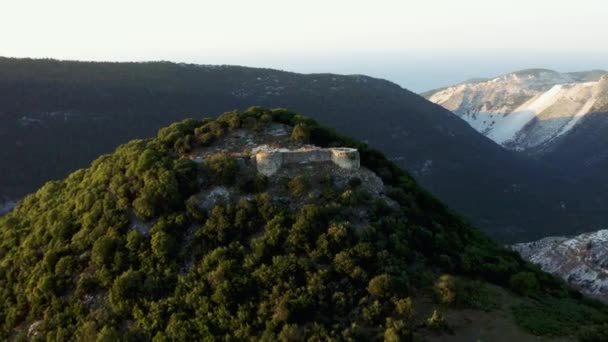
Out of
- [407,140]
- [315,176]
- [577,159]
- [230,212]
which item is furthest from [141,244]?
[577,159]

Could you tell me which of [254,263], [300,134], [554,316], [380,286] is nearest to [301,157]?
[300,134]

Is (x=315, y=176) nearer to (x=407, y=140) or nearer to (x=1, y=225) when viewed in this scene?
(x=1, y=225)

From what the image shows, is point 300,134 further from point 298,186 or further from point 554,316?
point 554,316

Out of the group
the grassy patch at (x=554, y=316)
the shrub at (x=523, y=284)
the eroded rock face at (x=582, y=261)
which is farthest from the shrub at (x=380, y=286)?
the eroded rock face at (x=582, y=261)

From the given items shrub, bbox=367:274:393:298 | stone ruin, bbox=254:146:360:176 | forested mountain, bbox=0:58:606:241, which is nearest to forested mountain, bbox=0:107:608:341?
shrub, bbox=367:274:393:298

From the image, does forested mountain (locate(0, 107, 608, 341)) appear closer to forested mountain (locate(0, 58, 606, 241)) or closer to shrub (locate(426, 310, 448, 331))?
shrub (locate(426, 310, 448, 331))

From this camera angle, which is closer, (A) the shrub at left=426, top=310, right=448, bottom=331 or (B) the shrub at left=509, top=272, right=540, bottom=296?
(A) the shrub at left=426, top=310, right=448, bottom=331
